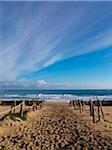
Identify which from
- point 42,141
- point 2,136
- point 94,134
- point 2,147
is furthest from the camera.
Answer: point 94,134

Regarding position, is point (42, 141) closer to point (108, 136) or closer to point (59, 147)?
point (59, 147)

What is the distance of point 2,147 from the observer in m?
8.65

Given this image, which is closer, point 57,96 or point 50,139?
point 50,139

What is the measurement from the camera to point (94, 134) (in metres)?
→ 11.1

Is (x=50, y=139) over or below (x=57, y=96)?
below

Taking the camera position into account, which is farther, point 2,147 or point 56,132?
point 56,132

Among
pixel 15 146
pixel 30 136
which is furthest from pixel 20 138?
pixel 15 146

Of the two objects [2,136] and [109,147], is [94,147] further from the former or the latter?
[2,136]

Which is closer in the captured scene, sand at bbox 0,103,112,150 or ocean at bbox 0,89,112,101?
sand at bbox 0,103,112,150

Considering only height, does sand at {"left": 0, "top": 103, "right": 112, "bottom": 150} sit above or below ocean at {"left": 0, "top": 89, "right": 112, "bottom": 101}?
below

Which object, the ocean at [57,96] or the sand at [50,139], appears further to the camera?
the ocean at [57,96]

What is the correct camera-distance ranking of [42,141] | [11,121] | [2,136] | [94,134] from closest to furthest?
[42,141], [2,136], [94,134], [11,121]

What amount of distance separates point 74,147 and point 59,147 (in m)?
0.53

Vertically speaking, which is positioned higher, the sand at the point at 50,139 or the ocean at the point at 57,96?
the ocean at the point at 57,96
